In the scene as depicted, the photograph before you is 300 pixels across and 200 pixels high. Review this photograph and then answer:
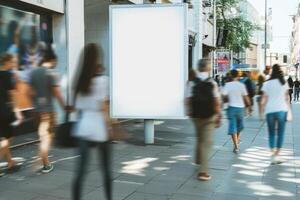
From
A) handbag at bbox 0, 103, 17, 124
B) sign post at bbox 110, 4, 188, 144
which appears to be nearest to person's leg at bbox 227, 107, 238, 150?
sign post at bbox 110, 4, 188, 144

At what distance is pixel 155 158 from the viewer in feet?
28.4

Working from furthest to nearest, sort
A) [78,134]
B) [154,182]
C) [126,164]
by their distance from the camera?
[126,164] < [154,182] < [78,134]

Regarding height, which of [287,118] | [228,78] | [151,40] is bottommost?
[287,118]

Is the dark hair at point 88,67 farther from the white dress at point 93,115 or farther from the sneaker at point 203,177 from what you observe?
the sneaker at point 203,177

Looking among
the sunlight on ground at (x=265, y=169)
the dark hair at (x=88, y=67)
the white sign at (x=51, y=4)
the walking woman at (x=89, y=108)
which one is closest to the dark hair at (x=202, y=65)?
the sunlight on ground at (x=265, y=169)

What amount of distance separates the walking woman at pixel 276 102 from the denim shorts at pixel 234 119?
3.62 ft

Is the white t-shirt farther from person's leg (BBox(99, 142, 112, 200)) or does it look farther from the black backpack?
person's leg (BBox(99, 142, 112, 200))

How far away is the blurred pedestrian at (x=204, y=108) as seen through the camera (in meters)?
6.81

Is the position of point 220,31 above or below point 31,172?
above

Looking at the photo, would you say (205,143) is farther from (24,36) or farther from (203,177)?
(24,36)

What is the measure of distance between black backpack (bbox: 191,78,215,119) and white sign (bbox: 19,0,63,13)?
460 cm

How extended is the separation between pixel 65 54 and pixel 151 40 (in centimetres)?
236

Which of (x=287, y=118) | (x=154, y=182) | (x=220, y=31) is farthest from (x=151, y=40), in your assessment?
(x=220, y=31)

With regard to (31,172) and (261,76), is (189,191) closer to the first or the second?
(31,172)
